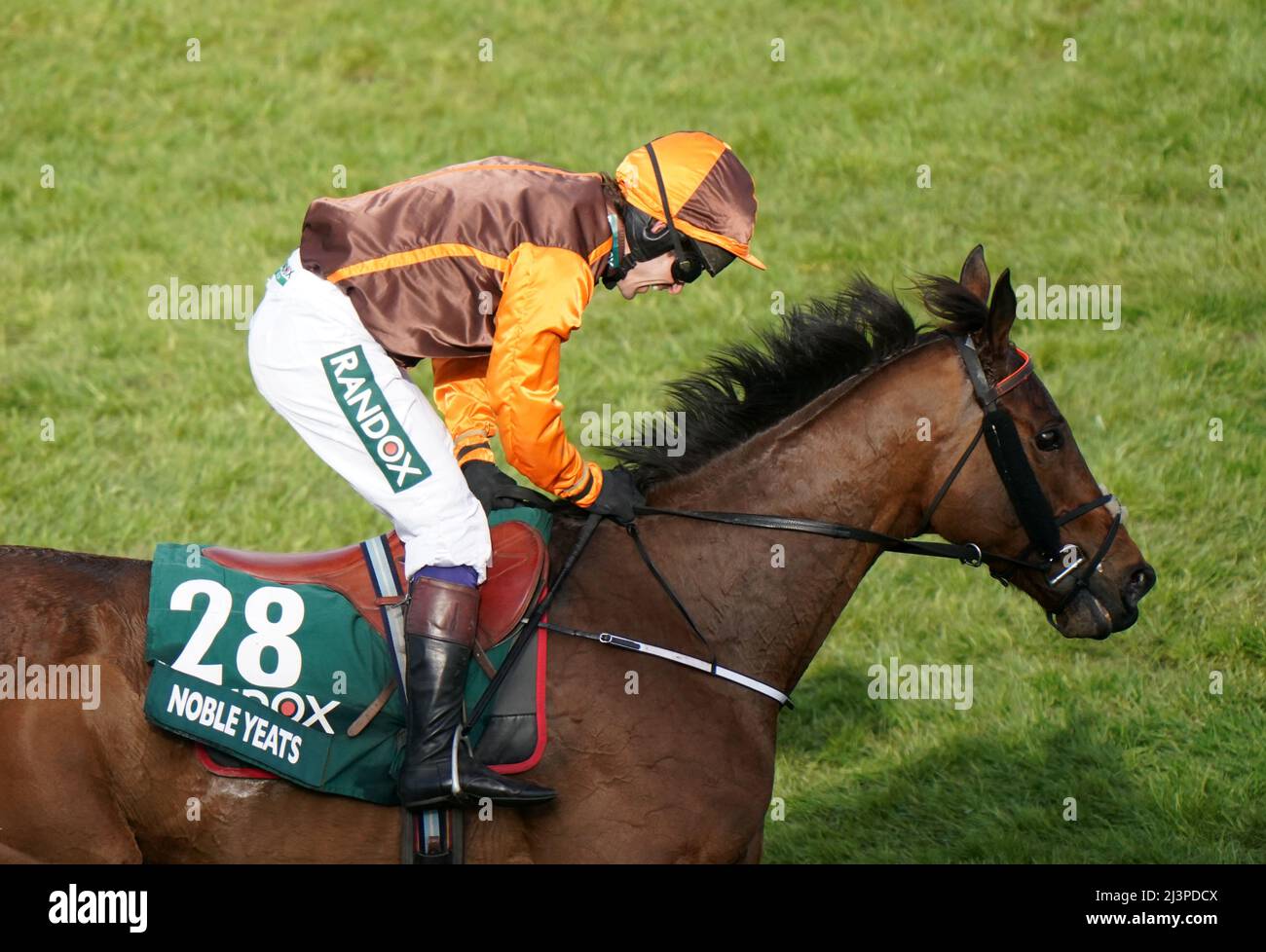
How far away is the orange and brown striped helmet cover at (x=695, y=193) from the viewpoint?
4.04 meters

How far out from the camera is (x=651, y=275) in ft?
13.7

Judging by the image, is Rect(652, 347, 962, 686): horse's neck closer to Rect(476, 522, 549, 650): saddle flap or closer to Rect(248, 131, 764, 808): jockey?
Rect(248, 131, 764, 808): jockey

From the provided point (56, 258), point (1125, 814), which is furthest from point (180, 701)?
point (56, 258)

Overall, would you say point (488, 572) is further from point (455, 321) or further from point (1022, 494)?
point (1022, 494)

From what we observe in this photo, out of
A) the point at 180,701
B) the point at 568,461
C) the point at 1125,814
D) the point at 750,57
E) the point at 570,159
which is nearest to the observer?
the point at 180,701

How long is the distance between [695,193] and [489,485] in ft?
3.44

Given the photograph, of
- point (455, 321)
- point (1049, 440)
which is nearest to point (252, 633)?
point (455, 321)

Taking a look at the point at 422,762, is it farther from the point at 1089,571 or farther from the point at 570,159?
the point at 570,159

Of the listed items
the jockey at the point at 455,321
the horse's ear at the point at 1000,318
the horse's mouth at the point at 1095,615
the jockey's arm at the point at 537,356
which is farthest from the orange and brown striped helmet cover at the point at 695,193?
the horse's mouth at the point at 1095,615

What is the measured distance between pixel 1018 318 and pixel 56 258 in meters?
6.32

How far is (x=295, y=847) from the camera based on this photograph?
3.83 m

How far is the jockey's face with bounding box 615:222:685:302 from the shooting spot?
13.6 feet
